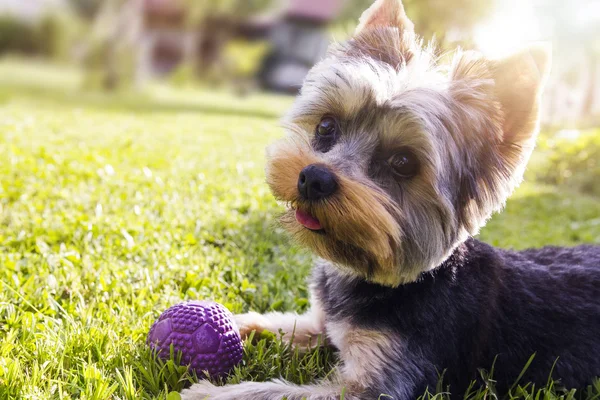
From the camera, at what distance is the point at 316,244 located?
3074 mm

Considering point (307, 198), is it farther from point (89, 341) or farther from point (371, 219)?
point (89, 341)

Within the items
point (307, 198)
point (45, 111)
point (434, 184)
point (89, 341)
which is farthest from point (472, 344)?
point (45, 111)

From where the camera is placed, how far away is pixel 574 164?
1170cm

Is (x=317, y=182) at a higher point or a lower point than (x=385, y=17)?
lower

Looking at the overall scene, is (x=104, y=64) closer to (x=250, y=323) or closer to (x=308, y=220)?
(x=250, y=323)

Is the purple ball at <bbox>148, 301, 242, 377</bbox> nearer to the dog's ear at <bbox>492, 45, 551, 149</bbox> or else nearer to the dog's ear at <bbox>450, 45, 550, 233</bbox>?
the dog's ear at <bbox>450, 45, 550, 233</bbox>

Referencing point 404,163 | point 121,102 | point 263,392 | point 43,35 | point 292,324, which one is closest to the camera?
point 263,392

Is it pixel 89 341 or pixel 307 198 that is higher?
pixel 307 198

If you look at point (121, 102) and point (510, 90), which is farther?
point (121, 102)

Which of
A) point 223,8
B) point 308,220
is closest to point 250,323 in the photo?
point 308,220

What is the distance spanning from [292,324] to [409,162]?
1.39 metres

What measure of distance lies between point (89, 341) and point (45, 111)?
1051cm

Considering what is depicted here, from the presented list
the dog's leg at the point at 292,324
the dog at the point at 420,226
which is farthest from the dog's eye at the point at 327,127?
the dog's leg at the point at 292,324

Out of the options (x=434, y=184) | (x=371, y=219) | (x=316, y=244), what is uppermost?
(x=434, y=184)
